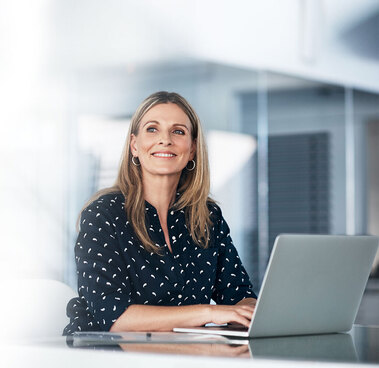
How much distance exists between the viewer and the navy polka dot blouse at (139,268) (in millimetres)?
1970

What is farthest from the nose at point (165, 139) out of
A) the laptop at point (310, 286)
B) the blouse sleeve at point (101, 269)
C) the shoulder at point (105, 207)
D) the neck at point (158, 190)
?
the laptop at point (310, 286)

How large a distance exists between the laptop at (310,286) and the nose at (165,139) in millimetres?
769

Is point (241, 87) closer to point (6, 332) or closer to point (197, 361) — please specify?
point (6, 332)

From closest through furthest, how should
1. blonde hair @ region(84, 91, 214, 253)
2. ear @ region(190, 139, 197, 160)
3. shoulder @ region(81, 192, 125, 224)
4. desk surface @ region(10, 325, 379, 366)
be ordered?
desk surface @ region(10, 325, 379, 366), shoulder @ region(81, 192, 125, 224), blonde hair @ region(84, 91, 214, 253), ear @ region(190, 139, 197, 160)

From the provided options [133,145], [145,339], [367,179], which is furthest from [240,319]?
[367,179]

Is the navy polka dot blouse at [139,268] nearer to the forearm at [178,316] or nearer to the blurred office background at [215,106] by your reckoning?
the forearm at [178,316]

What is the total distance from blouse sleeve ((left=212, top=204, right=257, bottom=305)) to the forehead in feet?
1.17

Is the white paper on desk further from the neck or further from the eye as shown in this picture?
the eye

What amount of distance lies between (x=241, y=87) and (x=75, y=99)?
115 centimetres

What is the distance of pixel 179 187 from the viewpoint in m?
2.51

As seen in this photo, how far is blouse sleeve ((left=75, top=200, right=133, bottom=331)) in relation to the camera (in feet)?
6.29

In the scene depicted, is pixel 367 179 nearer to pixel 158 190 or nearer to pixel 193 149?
pixel 193 149

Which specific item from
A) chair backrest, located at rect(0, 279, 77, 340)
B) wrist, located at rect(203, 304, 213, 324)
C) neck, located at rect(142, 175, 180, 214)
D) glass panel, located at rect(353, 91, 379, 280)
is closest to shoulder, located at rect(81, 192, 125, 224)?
neck, located at rect(142, 175, 180, 214)

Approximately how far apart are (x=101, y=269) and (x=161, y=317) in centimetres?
26
